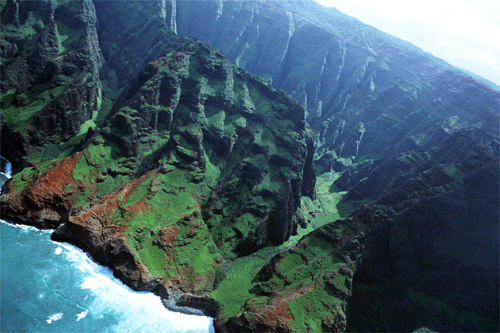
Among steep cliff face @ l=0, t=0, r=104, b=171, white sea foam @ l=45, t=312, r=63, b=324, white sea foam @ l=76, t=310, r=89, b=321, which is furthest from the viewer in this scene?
steep cliff face @ l=0, t=0, r=104, b=171

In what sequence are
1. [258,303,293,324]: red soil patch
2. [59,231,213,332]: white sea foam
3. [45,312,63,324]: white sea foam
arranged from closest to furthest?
[45,312,63,324]: white sea foam < [258,303,293,324]: red soil patch < [59,231,213,332]: white sea foam

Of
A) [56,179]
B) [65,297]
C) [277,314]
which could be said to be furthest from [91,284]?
[277,314]

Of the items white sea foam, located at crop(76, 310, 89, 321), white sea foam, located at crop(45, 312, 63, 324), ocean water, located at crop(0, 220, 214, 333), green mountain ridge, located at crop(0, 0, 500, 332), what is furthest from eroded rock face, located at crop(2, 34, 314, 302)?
white sea foam, located at crop(45, 312, 63, 324)

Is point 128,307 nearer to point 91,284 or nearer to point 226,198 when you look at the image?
point 91,284

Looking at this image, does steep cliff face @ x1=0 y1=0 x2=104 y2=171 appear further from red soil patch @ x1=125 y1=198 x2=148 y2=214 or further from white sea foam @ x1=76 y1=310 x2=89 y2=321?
white sea foam @ x1=76 y1=310 x2=89 y2=321

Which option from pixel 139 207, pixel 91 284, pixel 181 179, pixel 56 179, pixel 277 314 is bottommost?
pixel 91 284

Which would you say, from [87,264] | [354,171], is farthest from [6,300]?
[354,171]

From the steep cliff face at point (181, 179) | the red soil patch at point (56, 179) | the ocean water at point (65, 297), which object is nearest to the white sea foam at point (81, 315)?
the ocean water at point (65, 297)
